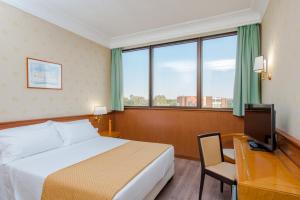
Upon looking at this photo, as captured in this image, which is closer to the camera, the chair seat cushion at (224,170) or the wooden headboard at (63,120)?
the chair seat cushion at (224,170)

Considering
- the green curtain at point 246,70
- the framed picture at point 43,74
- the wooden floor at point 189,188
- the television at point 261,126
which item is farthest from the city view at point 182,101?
the framed picture at point 43,74

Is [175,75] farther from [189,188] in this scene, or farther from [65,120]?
[65,120]

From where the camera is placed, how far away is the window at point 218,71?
3422 mm

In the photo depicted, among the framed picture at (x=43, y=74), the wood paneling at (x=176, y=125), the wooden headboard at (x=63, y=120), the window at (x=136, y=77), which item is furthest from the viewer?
the window at (x=136, y=77)

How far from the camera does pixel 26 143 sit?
2197 mm

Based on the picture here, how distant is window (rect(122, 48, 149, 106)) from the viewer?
14.1 feet

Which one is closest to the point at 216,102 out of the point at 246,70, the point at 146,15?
the point at 246,70

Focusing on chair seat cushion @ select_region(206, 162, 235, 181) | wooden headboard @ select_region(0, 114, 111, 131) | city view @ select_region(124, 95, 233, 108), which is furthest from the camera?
city view @ select_region(124, 95, 233, 108)

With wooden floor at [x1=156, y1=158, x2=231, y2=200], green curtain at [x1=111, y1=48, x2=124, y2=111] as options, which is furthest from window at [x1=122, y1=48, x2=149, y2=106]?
wooden floor at [x1=156, y1=158, x2=231, y2=200]

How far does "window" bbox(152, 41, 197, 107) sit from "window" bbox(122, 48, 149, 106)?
0.22m

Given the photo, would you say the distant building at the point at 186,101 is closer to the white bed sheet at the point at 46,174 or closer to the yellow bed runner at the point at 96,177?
the white bed sheet at the point at 46,174

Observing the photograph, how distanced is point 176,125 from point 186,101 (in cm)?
58

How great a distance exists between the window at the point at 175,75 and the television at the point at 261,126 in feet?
4.80

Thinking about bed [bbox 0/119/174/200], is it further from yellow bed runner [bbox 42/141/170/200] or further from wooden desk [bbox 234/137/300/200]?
wooden desk [bbox 234/137/300/200]
